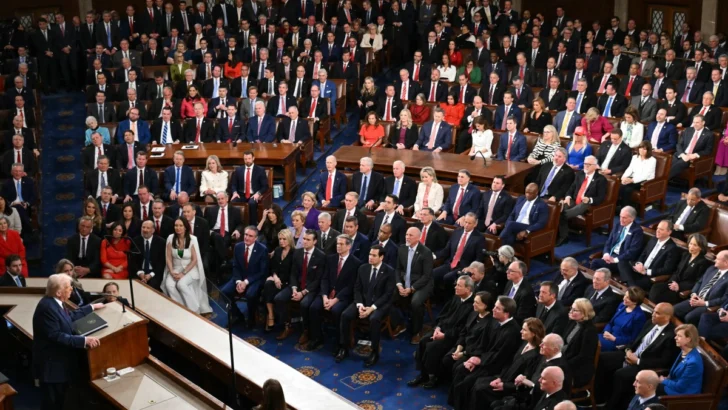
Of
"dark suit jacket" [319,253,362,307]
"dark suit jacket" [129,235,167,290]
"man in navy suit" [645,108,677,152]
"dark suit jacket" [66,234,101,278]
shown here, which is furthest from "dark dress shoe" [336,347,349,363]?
"man in navy suit" [645,108,677,152]

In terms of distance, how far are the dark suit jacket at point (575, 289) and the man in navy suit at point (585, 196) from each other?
1.81 m

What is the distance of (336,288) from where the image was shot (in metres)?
8.53

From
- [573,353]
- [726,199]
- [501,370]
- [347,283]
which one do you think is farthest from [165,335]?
[726,199]

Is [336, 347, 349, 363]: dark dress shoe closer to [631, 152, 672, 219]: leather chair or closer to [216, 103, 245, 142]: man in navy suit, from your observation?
[631, 152, 672, 219]: leather chair

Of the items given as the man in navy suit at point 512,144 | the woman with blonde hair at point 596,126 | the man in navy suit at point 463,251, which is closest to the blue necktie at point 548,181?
the man in navy suit at point 512,144

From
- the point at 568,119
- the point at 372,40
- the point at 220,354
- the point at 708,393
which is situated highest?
the point at 372,40

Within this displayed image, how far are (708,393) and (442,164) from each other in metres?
4.84

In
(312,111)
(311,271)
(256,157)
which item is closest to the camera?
(311,271)

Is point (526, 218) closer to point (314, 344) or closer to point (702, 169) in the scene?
point (314, 344)

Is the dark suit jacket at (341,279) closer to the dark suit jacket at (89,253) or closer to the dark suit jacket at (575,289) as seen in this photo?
the dark suit jacket at (575,289)

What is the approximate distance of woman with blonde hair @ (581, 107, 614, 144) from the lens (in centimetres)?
1125

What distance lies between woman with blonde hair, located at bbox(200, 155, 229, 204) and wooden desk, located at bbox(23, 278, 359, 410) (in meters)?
2.86

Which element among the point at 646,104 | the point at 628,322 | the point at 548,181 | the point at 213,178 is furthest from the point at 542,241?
the point at 213,178

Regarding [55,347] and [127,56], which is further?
[127,56]
